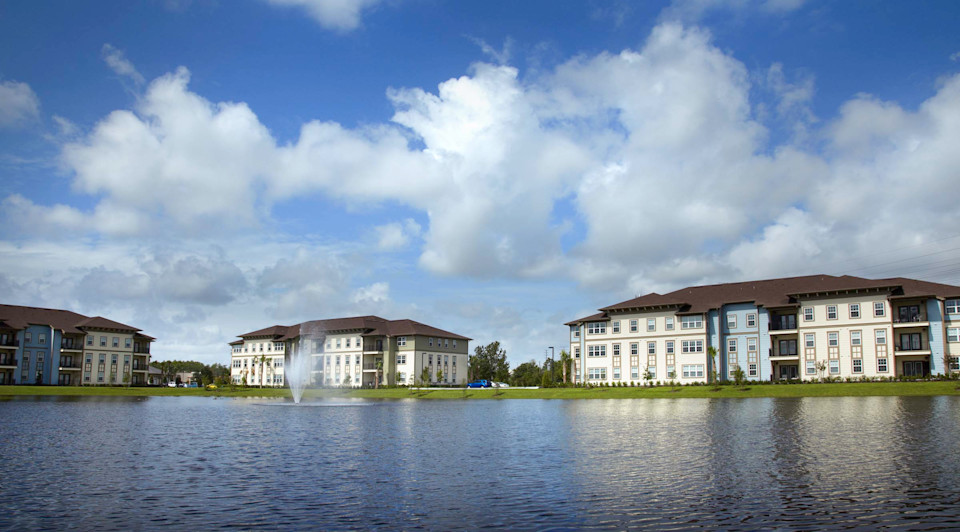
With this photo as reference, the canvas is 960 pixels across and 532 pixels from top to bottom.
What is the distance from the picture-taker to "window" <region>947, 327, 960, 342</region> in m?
80.6

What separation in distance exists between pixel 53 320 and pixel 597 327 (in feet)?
331

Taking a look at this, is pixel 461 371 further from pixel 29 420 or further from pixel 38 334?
pixel 29 420

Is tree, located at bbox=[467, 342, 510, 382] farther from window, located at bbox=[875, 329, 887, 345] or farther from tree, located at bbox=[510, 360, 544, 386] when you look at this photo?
window, located at bbox=[875, 329, 887, 345]

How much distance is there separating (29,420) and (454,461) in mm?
35739

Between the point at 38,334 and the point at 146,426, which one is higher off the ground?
the point at 38,334

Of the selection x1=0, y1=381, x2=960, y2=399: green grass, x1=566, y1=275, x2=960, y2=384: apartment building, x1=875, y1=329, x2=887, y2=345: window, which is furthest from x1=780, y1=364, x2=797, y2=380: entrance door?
x1=0, y1=381, x2=960, y2=399: green grass

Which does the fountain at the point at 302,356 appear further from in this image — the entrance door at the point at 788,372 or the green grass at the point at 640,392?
the entrance door at the point at 788,372

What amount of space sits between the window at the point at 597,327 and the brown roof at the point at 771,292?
86cm

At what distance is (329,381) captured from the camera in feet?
454

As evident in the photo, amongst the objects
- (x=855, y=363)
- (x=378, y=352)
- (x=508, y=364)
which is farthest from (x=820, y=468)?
(x=508, y=364)

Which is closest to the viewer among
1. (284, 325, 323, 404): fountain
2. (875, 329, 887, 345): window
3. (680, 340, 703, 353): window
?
(875, 329, 887, 345): window

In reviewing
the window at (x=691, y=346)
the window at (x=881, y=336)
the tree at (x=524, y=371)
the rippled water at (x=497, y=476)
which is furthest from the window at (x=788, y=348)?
the tree at (x=524, y=371)

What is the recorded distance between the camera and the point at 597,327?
10625cm

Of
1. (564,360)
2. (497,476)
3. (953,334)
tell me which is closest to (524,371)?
(564,360)
